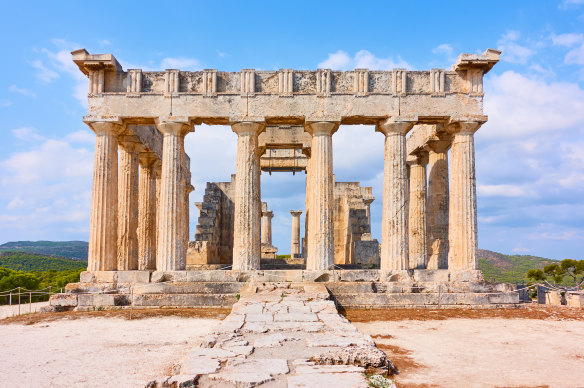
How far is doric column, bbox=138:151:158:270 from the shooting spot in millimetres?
20750

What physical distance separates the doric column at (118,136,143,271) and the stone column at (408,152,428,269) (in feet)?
39.2

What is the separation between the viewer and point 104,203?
55.7 feet

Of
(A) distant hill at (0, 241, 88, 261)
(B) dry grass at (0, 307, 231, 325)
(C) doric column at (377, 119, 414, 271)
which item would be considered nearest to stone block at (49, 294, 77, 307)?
(B) dry grass at (0, 307, 231, 325)

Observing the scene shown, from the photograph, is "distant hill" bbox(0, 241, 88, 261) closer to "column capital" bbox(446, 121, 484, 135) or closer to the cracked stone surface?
"column capital" bbox(446, 121, 484, 135)

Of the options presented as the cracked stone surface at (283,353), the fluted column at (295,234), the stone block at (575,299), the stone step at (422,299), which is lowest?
the stone block at (575,299)

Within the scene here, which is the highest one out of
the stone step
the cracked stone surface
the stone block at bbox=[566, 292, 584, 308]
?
the cracked stone surface

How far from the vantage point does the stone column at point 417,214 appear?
65.3ft

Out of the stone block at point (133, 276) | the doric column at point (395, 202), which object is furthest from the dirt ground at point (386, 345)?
the doric column at point (395, 202)

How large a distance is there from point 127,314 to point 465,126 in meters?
13.6

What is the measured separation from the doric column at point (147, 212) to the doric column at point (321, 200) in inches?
316

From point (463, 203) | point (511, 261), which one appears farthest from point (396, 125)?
point (511, 261)

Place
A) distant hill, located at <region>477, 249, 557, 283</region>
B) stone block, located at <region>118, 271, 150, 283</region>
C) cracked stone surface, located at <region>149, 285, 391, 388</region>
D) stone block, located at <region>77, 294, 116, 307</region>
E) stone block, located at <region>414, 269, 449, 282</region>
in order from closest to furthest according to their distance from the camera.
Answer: cracked stone surface, located at <region>149, 285, 391, 388</region>
stone block, located at <region>77, 294, 116, 307</region>
stone block, located at <region>118, 271, 150, 283</region>
stone block, located at <region>414, 269, 449, 282</region>
distant hill, located at <region>477, 249, 557, 283</region>

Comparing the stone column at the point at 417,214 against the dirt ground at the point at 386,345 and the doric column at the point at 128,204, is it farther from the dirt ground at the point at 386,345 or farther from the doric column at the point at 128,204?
the doric column at the point at 128,204

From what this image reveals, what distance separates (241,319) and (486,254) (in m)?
89.0
